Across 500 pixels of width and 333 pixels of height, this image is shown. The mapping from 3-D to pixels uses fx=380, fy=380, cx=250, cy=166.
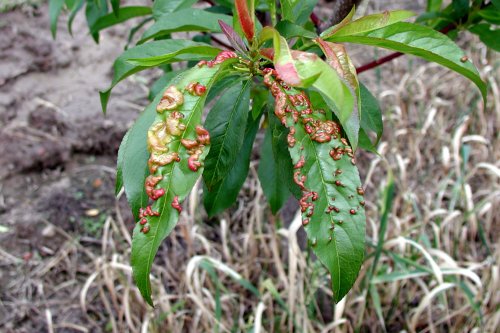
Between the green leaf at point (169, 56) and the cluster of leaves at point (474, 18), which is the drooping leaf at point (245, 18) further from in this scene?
the cluster of leaves at point (474, 18)

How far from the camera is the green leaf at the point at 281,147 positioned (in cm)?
73

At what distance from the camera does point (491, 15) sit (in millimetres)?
999

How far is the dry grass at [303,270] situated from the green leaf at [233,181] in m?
0.57

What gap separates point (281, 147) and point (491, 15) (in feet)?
2.38

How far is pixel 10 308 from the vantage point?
1.87m

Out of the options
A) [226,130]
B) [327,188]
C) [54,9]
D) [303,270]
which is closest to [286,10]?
[226,130]

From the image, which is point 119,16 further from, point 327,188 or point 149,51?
point 327,188

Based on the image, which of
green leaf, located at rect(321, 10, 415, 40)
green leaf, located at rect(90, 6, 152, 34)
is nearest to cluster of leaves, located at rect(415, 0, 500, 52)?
green leaf, located at rect(321, 10, 415, 40)

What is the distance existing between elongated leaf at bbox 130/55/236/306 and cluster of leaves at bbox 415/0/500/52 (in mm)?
795

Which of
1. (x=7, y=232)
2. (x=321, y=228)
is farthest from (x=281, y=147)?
(x=7, y=232)

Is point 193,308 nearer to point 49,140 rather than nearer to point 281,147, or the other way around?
point 281,147

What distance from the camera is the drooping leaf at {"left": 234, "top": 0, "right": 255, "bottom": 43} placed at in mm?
680

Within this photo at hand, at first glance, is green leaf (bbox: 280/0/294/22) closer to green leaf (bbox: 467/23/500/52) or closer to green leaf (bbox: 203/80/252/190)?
green leaf (bbox: 203/80/252/190)

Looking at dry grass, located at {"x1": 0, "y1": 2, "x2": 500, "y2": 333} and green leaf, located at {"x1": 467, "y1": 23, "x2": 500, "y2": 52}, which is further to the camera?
dry grass, located at {"x1": 0, "y1": 2, "x2": 500, "y2": 333}
